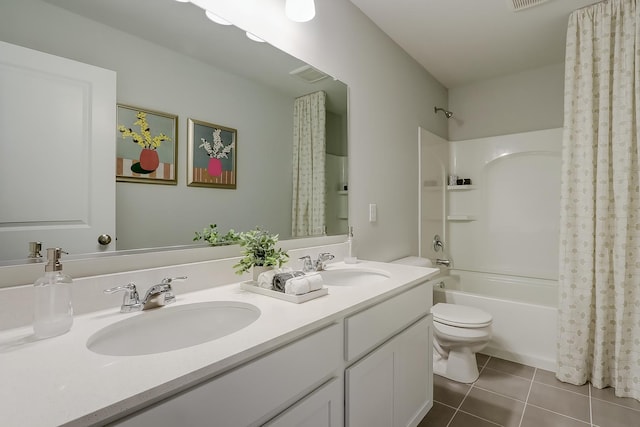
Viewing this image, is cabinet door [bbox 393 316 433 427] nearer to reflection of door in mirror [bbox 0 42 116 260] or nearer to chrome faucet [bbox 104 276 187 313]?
chrome faucet [bbox 104 276 187 313]

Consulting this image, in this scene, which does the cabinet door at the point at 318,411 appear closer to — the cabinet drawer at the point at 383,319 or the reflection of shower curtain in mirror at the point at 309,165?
the cabinet drawer at the point at 383,319

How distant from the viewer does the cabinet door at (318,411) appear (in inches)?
31.8

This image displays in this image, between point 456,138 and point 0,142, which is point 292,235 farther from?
point 456,138

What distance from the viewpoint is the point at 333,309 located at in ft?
3.18

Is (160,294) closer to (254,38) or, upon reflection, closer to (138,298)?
(138,298)

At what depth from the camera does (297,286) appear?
104cm

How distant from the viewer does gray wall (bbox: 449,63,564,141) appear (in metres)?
2.95

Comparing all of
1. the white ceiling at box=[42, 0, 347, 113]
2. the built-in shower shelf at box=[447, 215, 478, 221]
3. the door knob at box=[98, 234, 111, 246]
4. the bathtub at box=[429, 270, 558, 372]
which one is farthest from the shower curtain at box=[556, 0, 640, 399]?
the door knob at box=[98, 234, 111, 246]

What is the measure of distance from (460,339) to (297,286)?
4.89 ft

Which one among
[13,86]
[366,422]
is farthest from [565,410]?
[13,86]

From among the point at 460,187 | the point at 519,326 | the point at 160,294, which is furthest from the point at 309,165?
the point at 460,187

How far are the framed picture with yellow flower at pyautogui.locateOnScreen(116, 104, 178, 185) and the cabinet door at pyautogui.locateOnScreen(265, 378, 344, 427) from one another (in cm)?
86

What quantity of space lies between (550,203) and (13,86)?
367 cm

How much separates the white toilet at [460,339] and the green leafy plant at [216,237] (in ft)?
4.53
